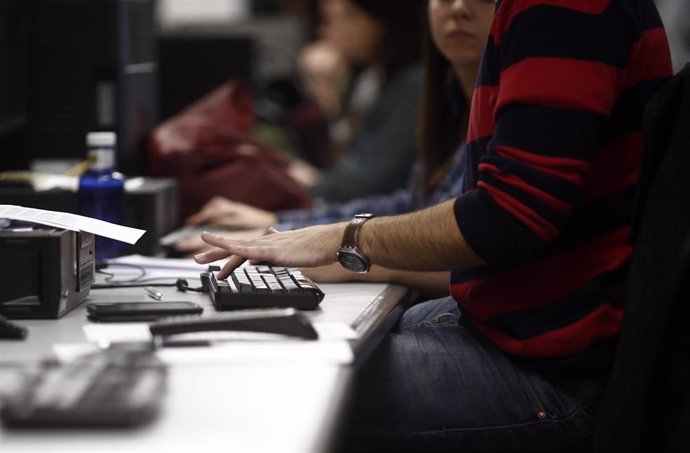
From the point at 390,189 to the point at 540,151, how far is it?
1636 mm

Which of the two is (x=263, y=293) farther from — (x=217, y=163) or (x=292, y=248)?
(x=217, y=163)

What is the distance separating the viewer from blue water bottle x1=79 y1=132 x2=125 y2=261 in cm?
177

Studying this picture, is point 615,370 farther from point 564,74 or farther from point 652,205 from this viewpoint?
point 564,74

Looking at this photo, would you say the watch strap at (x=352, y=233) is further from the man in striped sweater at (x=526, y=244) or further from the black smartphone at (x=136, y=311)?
the black smartphone at (x=136, y=311)

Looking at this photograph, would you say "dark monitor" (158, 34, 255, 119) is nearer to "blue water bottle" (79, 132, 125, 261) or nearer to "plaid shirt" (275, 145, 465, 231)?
"plaid shirt" (275, 145, 465, 231)

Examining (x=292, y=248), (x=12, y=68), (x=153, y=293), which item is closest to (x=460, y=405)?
(x=292, y=248)

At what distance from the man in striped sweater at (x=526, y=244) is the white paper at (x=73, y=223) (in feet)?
0.49

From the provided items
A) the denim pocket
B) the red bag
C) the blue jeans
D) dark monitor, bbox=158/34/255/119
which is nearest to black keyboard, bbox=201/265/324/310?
the blue jeans

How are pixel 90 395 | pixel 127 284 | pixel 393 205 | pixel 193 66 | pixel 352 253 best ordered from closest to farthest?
pixel 90 395
pixel 352 253
pixel 127 284
pixel 393 205
pixel 193 66

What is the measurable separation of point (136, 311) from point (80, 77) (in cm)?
103

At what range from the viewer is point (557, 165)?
1.23 meters

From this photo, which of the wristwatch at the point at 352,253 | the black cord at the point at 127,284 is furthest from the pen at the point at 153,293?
the wristwatch at the point at 352,253

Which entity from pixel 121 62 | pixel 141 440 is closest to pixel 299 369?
pixel 141 440

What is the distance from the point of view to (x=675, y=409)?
1143 mm
